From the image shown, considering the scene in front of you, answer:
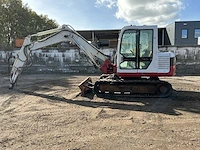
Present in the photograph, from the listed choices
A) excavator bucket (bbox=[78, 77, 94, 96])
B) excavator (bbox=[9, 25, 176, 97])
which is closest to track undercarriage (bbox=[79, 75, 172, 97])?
excavator (bbox=[9, 25, 176, 97])

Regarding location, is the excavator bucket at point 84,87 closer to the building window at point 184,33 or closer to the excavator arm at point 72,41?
the excavator arm at point 72,41

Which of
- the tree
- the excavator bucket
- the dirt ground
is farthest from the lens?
the tree

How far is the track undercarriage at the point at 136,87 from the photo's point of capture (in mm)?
6766

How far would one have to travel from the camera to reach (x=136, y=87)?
6816mm

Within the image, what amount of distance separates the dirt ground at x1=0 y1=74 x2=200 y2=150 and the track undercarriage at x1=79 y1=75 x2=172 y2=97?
1.04 feet

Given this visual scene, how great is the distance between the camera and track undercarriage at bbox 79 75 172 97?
6.77 metres

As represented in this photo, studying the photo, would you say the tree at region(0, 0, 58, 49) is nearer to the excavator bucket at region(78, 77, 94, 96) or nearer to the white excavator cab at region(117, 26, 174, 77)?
the excavator bucket at region(78, 77, 94, 96)

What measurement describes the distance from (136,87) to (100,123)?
2.63 meters

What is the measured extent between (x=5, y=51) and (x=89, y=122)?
1334 cm

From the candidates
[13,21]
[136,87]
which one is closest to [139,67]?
[136,87]

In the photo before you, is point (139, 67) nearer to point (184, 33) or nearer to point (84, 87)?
point (84, 87)

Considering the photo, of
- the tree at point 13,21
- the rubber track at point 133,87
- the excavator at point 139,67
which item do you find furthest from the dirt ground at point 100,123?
the tree at point 13,21

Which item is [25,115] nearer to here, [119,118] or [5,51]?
[119,118]

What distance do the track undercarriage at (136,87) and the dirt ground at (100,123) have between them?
0.32 m
